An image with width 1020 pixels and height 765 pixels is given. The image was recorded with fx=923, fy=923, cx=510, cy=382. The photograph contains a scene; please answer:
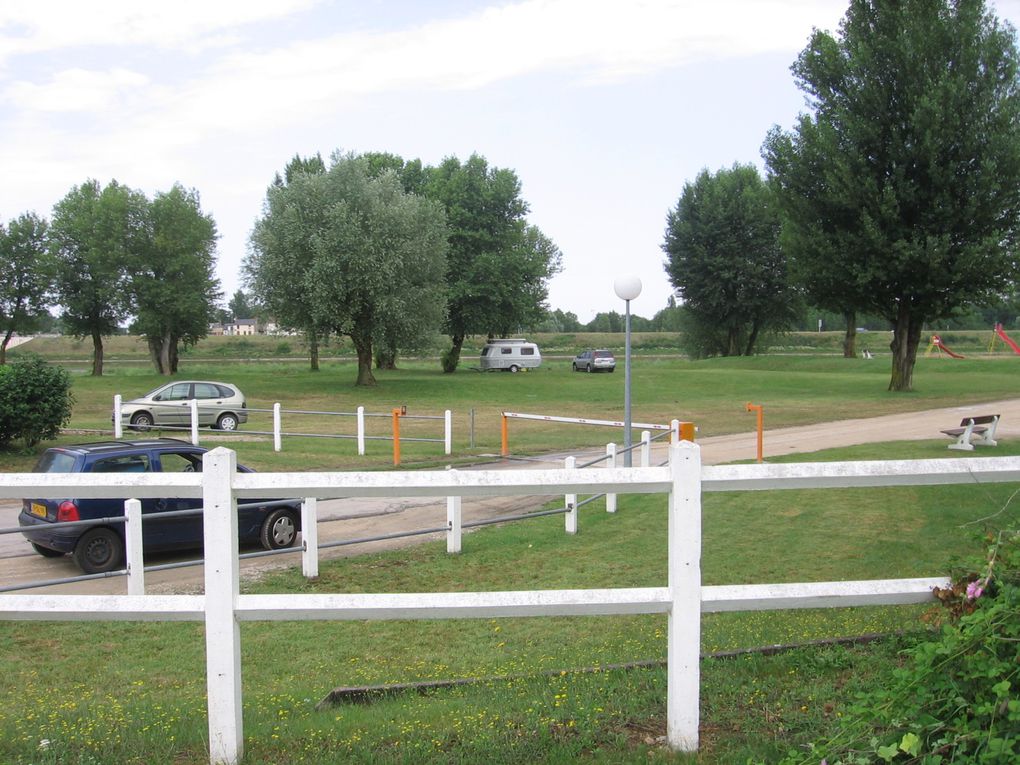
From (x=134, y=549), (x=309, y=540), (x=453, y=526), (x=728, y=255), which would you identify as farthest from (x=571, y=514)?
(x=728, y=255)

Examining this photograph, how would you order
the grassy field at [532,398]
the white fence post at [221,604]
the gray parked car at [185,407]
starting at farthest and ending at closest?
the gray parked car at [185,407] < the grassy field at [532,398] < the white fence post at [221,604]

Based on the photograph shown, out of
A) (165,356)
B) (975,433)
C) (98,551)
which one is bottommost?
(98,551)

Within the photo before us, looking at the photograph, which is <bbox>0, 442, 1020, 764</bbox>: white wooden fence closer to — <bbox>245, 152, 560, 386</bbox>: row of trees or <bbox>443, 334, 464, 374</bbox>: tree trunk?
<bbox>245, 152, 560, 386</bbox>: row of trees

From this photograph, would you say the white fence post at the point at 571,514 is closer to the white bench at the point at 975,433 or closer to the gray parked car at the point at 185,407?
the white bench at the point at 975,433

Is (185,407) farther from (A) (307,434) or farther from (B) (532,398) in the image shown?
(B) (532,398)

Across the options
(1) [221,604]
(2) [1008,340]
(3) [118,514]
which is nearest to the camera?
(1) [221,604]

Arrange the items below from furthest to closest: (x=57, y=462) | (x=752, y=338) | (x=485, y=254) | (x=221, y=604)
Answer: (x=752, y=338) < (x=485, y=254) < (x=57, y=462) < (x=221, y=604)

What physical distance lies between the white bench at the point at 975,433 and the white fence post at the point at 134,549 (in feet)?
48.1

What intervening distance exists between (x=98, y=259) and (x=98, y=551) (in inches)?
A: 1848

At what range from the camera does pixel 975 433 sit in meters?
18.0

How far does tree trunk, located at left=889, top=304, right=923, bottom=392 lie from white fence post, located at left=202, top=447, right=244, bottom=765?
3590 cm

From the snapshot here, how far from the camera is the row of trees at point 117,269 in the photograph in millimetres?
52812

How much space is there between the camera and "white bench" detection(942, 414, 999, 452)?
17.5 metres

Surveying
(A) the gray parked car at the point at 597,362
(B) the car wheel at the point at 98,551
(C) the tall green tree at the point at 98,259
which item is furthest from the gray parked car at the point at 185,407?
(A) the gray parked car at the point at 597,362
